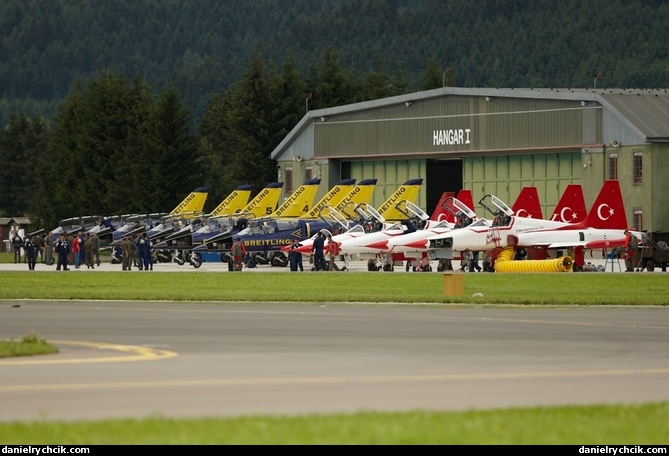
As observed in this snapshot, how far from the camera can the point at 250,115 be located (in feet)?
322

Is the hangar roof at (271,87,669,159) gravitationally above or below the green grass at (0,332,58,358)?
above

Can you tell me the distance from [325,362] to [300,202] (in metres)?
55.6

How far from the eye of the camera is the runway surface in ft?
45.0

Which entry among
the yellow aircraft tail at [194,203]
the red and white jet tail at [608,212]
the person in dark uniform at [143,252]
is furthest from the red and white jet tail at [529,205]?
the yellow aircraft tail at [194,203]

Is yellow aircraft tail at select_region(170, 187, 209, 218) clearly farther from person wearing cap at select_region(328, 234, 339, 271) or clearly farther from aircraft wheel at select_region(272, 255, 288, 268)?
person wearing cap at select_region(328, 234, 339, 271)

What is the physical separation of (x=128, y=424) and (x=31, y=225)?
332 ft

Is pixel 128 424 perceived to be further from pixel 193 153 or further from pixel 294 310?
pixel 193 153

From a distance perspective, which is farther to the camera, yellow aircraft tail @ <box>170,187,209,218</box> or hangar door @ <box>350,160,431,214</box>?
yellow aircraft tail @ <box>170,187,209,218</box>

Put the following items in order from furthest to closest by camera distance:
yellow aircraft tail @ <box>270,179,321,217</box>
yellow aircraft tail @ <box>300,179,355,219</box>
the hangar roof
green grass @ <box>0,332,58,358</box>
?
yellow aircraft tail @ <box>270,179,321,217</box>
yellow aircraft tail @ <box>300,179,355,219</box>
the hangar roof
green grass @ <box>0,332,58,358</box>

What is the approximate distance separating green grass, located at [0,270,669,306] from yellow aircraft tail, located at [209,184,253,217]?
1143 inches

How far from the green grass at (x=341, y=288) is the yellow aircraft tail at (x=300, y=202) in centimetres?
2221

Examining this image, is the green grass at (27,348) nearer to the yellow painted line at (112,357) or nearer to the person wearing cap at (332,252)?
the yellow painted line at (112,357)

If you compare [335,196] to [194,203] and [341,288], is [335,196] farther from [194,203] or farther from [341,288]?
[341,288]

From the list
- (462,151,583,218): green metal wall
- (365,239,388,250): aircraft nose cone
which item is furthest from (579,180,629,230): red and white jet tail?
(462,151,583,218): green metal wall
